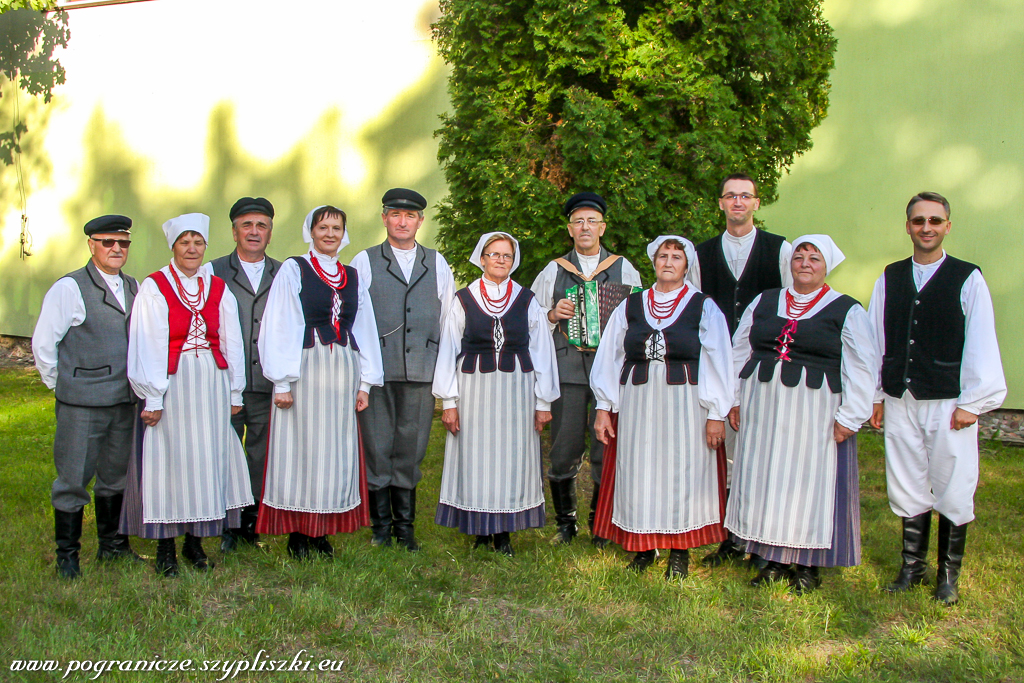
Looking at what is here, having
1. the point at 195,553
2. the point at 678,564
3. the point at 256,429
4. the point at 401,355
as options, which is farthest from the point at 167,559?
the point at 678,564

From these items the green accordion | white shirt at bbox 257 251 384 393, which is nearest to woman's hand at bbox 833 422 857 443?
the green accordion

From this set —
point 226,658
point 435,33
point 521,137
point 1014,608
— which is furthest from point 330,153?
point 1014,608

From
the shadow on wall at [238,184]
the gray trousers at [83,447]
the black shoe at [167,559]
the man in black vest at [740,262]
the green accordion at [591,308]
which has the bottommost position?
the black shoe at [167,559]

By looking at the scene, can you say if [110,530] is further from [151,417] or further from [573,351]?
[573,351]

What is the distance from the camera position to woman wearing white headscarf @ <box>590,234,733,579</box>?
14.1 ft

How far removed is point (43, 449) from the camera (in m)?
7.47

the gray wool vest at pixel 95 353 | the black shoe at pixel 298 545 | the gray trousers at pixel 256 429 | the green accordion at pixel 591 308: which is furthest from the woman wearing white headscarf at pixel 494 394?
the gray wool vest at pixel 95 353

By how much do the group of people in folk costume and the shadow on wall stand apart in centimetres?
504

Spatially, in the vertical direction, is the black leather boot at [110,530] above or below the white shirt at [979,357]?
below

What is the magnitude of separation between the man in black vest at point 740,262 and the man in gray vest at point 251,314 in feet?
8.59

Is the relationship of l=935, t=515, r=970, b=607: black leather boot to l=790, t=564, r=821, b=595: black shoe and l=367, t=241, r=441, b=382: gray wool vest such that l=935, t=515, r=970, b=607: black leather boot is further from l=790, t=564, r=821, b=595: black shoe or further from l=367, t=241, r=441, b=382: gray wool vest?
l=367, t=241, r=441, b=382: gray wool vest

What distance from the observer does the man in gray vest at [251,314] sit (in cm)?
484

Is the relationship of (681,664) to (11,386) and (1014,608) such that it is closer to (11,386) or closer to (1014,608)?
(1014,608)

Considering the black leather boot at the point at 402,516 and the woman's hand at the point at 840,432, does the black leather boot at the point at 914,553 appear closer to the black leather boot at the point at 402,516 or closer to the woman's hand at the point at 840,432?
the woman's hand at the point at 840,432
